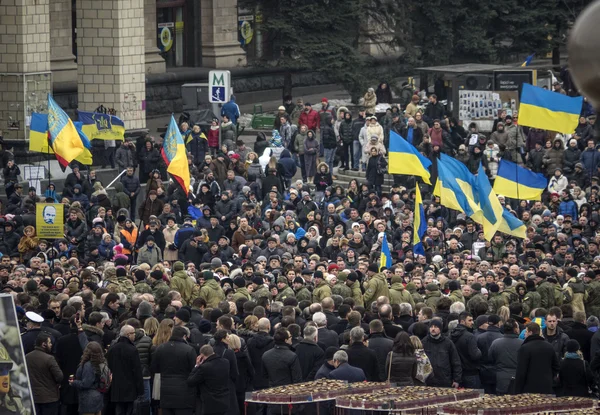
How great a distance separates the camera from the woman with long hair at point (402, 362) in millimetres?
12742

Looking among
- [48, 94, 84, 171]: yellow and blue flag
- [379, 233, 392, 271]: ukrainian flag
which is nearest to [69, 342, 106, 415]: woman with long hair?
[379, 233, 392, 271]: ukrainian flag

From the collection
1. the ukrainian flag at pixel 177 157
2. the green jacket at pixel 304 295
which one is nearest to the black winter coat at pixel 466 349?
the green jacket at pixel 304 295

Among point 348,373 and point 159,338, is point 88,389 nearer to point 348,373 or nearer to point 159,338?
point 159,338

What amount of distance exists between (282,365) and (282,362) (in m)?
0.03

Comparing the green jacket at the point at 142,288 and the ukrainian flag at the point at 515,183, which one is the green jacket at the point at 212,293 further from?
the ukrainian flag at the point at 515,183

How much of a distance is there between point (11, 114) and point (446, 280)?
15.9m

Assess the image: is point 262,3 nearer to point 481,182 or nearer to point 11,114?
point 11,114

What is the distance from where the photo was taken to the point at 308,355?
43.2 ft

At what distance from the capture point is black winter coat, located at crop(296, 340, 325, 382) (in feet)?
43.1

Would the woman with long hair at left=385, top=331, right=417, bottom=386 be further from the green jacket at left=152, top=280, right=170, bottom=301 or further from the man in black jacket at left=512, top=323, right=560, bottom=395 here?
the green jacket at left=152, top=280, right=170, bottom=301

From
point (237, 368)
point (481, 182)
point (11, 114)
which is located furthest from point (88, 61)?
point (237, 368)

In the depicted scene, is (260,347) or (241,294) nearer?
(260,347)

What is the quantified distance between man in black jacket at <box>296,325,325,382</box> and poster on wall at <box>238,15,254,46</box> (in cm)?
3234

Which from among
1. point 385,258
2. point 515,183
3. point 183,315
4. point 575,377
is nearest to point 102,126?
point 515,183
